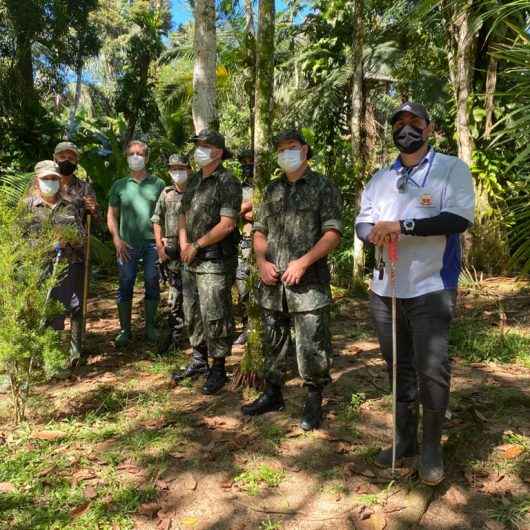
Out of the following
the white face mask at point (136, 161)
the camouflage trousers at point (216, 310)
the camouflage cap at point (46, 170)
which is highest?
the white face mask at point (136, 161)

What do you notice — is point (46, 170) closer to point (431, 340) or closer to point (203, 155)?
point (203, 155)

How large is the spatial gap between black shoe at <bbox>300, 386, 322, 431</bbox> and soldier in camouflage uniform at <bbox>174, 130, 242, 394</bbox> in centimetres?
91

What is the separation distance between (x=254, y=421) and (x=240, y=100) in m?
15.8

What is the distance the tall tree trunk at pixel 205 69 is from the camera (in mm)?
5828

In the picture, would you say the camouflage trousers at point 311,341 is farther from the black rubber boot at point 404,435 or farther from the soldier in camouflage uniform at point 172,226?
the soldier in camouflage uniform at point 172,226

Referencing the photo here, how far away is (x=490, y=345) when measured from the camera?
16.8ft

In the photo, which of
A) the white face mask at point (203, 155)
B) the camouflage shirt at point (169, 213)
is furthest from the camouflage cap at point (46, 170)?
the white face mask at point (203, 155)

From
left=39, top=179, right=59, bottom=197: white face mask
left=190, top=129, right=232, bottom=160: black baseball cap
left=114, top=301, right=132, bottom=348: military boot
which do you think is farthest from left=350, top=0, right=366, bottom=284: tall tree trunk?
left=39, top=179, right=59, bottom=197: white face mask

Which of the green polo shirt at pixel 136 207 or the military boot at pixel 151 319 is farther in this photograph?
the military boot at pixel 151 319

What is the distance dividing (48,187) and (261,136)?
188 cm

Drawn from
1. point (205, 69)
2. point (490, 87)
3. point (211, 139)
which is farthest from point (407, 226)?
point (490, 87)

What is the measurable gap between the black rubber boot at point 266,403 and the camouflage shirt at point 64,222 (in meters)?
2.04

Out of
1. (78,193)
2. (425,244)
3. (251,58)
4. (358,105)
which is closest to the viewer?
(425,244)

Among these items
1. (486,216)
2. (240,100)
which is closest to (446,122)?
(486,216)
